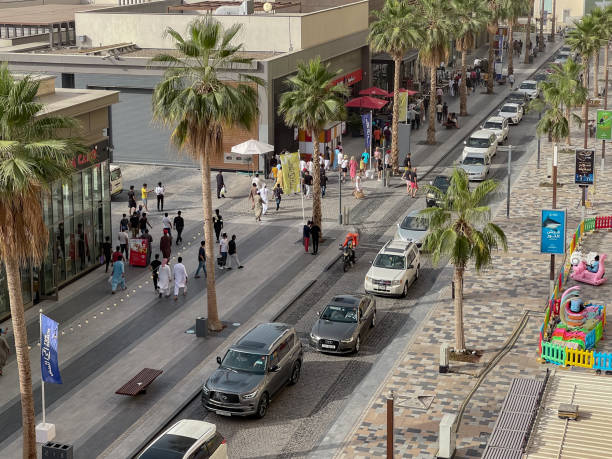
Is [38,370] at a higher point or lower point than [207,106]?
lower

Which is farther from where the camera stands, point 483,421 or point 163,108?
point 163,108

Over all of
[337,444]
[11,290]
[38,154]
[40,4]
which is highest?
[40,4]

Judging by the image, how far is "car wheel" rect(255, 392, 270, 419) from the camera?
29.1m

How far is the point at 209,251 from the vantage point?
35594mm

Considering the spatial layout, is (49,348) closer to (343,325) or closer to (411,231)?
(343,325)

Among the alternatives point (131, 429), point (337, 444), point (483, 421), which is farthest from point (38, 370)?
point (483, 421)


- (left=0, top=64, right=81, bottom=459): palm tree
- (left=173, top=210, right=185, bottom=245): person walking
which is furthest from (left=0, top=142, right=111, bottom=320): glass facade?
(left=0, top=64, right=81, bottom=459): palm tree

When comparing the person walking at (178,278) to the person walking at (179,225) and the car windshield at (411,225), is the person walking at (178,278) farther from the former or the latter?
the car windshield at (411,225)

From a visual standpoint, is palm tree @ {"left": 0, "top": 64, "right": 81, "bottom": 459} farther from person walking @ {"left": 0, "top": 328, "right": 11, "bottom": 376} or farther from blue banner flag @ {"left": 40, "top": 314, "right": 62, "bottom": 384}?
person walking @ {"left": 0, "top": 328, "right": 11, "bottom": 376}

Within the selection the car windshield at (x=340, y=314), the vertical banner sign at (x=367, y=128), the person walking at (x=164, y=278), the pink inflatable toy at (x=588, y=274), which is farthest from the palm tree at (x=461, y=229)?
the vertical banner sign at (x=367, y=128)

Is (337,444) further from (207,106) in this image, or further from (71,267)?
(71,267)

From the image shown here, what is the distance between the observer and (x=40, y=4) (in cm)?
9044

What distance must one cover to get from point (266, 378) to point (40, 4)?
A: 227 feet

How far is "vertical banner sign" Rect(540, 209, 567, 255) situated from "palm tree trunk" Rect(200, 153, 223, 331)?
11804 millimetres
